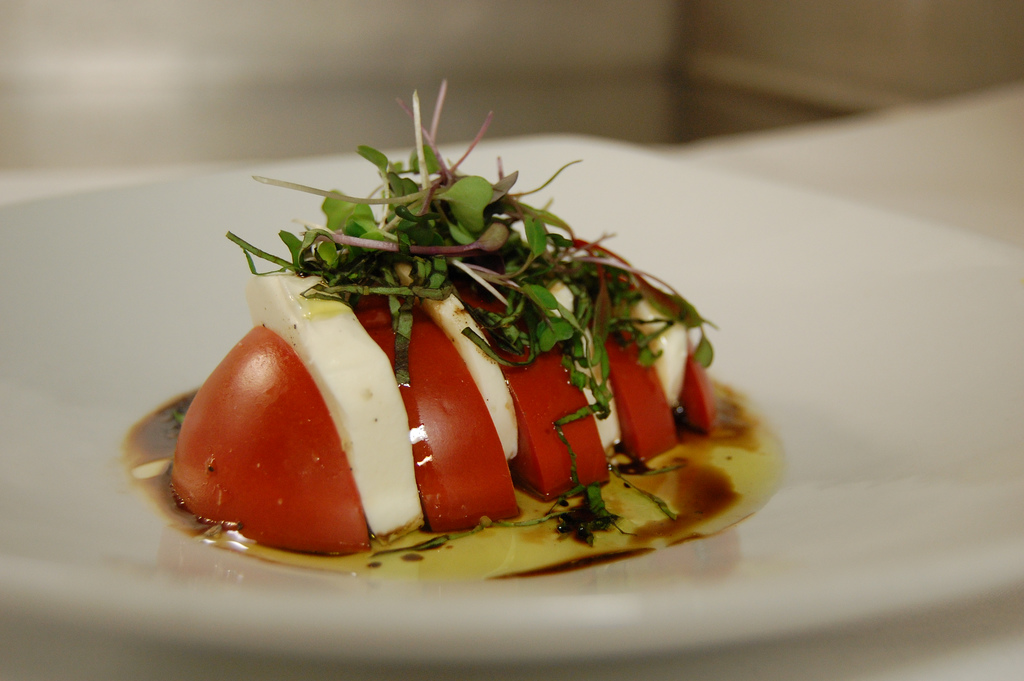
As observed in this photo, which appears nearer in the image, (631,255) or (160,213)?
(160,213)

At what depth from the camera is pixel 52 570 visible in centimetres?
85

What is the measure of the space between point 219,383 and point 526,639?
2.88 feet

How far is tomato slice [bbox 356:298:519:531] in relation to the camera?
1408 mm

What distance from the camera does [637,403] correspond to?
1705 mm

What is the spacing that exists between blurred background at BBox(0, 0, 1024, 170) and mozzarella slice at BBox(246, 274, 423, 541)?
3229mm

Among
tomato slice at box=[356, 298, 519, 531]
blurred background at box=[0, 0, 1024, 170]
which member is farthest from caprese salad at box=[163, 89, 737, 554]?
blurred background at box=[0, 0, 1024, 170]

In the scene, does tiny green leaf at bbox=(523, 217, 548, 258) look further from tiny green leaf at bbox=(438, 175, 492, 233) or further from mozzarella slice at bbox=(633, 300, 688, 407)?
mozzarella slice at bbox=(633, 300, 688, 407)

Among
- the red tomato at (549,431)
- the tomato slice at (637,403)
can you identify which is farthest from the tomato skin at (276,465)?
the tomato slice at (637,403)

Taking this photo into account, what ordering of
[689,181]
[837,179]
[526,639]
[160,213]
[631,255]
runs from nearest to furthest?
[526,639], [160,213], [631,255], [689,181], [837,179]

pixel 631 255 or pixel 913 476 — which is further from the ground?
pixel 631 255

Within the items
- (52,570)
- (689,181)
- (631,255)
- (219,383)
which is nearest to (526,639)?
(52,570)

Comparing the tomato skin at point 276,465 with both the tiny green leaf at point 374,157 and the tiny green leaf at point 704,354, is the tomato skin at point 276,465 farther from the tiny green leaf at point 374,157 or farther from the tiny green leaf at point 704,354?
the tiny green leaf at point 704,354

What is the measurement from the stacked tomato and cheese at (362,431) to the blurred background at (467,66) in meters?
3.17

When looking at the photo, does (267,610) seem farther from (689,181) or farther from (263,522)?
(689,181)
